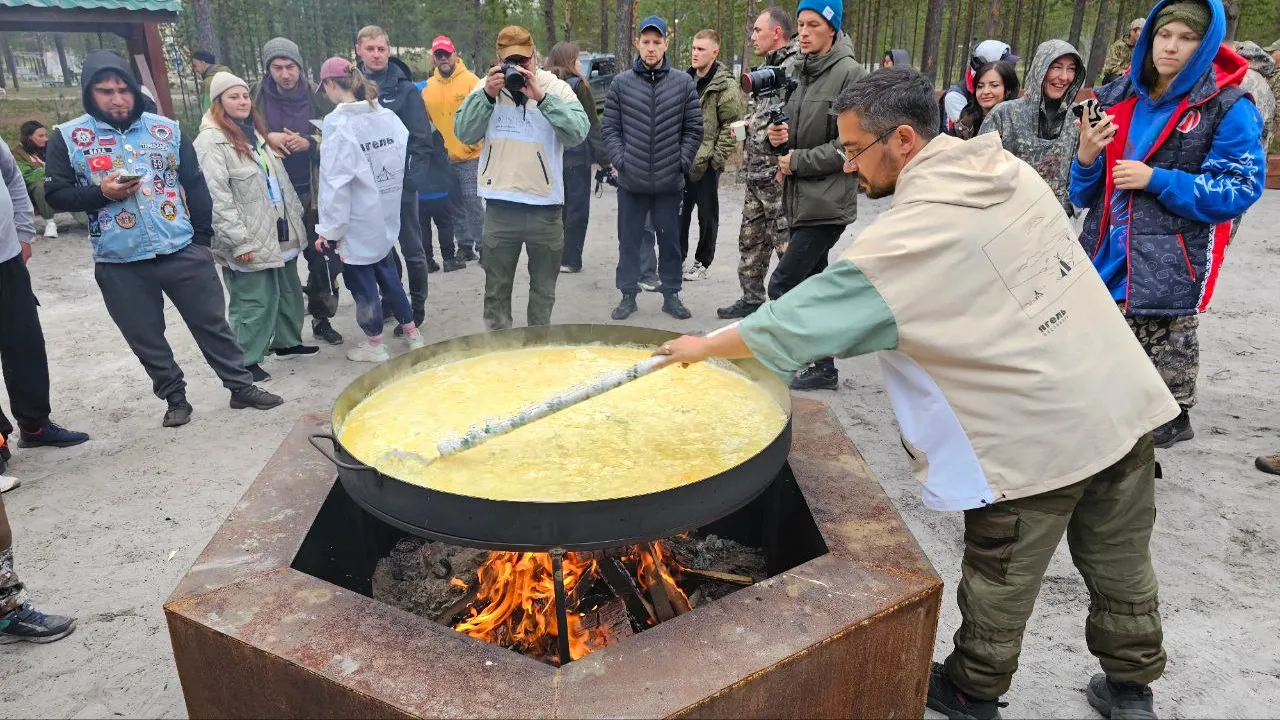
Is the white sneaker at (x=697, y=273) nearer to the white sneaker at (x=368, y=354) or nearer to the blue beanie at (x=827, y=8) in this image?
the white sneaker at (x=368, y=354)

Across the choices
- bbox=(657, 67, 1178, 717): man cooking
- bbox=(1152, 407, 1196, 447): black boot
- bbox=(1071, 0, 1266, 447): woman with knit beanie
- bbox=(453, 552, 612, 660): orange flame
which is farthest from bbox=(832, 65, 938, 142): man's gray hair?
bbox=(1152, 407, 1196, 447): black boot

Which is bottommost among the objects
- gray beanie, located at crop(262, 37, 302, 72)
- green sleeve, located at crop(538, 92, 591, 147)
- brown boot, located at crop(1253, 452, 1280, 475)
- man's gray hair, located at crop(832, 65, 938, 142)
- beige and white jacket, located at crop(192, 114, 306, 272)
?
brown boot, located at crop(1253, 452, 1280, 475)

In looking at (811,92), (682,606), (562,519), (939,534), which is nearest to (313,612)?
(562,519)

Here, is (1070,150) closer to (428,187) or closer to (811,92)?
(811,92)

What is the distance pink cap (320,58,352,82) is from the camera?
5.39m

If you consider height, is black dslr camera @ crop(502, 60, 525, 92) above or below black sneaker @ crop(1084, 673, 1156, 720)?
above

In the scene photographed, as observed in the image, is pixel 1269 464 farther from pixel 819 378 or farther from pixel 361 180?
pixel 361 180

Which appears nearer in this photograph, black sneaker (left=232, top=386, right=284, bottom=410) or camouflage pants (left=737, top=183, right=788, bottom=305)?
black sneaker (left=232, top=386, right=284, bottom=410)

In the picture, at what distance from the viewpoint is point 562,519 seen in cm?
201

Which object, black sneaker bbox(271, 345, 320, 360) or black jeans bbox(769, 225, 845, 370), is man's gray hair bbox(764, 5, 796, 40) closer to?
black jeans bbox(769, 225, 845, 370)

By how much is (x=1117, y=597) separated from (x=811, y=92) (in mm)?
3544

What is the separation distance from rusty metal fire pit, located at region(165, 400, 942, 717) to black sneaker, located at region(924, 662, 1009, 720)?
0.27 meters

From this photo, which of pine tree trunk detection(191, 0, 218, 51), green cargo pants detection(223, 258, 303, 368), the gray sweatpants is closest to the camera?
the gray sweatpants

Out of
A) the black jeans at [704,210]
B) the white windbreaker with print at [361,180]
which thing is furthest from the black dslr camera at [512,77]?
the black jeans at [704,210]
